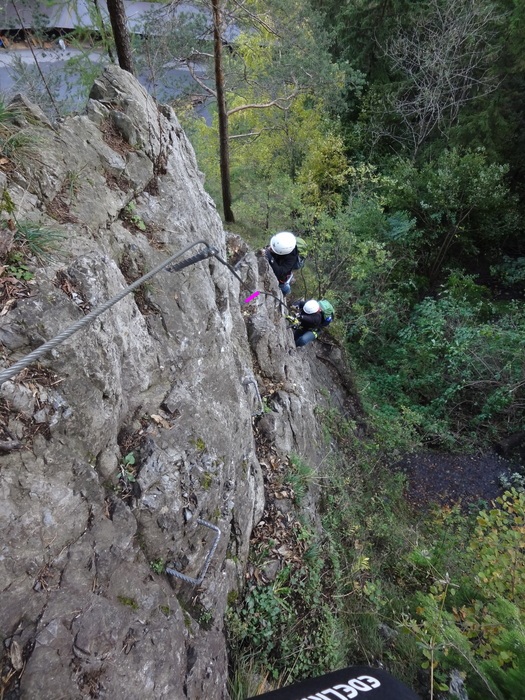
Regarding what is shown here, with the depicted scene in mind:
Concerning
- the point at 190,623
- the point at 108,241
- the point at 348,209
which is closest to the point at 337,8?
the point at 348,209

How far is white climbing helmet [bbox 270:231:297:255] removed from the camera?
7824mm

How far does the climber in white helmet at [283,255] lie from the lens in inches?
309

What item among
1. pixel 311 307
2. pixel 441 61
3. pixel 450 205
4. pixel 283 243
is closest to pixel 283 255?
pixel 283 243

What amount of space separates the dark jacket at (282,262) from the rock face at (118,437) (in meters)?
3.06

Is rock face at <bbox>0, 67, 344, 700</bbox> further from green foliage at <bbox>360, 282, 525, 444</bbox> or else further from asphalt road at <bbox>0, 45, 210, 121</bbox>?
green foliage at <bbox>360, 282, 525, 444</bbox>

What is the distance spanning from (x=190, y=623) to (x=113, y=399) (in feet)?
6.56

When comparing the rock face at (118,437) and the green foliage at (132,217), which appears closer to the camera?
the rock face at (118,437)

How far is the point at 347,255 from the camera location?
38.7 feet

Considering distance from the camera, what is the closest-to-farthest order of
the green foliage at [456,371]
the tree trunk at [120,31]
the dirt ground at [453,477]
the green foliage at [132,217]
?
the green foliage at [132,217] → the tree trunk at [120,31] → the dirt ground at [453,477] → the green foliage at [456,371]

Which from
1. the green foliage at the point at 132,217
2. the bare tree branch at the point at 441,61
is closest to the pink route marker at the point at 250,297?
the green foliage at the point at 132,217

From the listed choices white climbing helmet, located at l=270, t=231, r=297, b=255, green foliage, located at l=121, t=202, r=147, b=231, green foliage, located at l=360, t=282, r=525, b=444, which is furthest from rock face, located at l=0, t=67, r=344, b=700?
green foliage, located at l=360, t=282, r=525, b=444

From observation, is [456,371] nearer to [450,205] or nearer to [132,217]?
[450,205]

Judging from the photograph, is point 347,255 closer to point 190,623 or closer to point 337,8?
point 190,623

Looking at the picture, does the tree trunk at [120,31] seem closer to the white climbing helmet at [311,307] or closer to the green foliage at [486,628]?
the white climbing helmet at [311,307]
